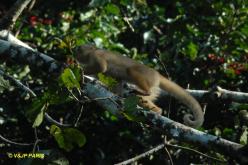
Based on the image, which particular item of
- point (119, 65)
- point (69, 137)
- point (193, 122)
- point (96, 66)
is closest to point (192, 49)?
point (119, 65)

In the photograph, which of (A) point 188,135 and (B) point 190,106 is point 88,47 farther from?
(A) point 188,135

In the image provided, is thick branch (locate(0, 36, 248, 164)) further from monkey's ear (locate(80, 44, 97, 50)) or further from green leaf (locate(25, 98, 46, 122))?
monkey's ear (locate(80, 44, 97, 50))

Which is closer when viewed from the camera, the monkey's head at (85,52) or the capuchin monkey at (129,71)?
the capuchin monkey at (129,71)

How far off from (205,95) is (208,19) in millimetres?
1599

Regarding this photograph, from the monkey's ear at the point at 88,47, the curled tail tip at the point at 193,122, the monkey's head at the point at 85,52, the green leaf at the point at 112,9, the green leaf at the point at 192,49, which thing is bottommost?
the curled tail tip at the point at 193,122

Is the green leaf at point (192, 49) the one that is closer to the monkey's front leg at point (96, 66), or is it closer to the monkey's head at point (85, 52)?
the monkey's front leg at point (96, 66)

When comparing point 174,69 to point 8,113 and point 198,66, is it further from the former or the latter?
point 8,113

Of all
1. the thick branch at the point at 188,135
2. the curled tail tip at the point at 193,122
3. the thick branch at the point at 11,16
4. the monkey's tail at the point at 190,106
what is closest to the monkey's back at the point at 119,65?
the monkey's tail at the point at 190,106

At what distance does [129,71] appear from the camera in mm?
6758

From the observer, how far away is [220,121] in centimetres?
681

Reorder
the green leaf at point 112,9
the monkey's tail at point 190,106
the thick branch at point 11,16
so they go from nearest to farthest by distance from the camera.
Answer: the thick branch at point 11,16 → the monkey's tail at point 190,106 → the green leaf at point 112,9

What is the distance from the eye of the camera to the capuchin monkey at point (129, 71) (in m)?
6.45

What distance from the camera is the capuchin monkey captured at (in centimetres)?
645

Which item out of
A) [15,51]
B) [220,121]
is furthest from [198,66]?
[15,51]
